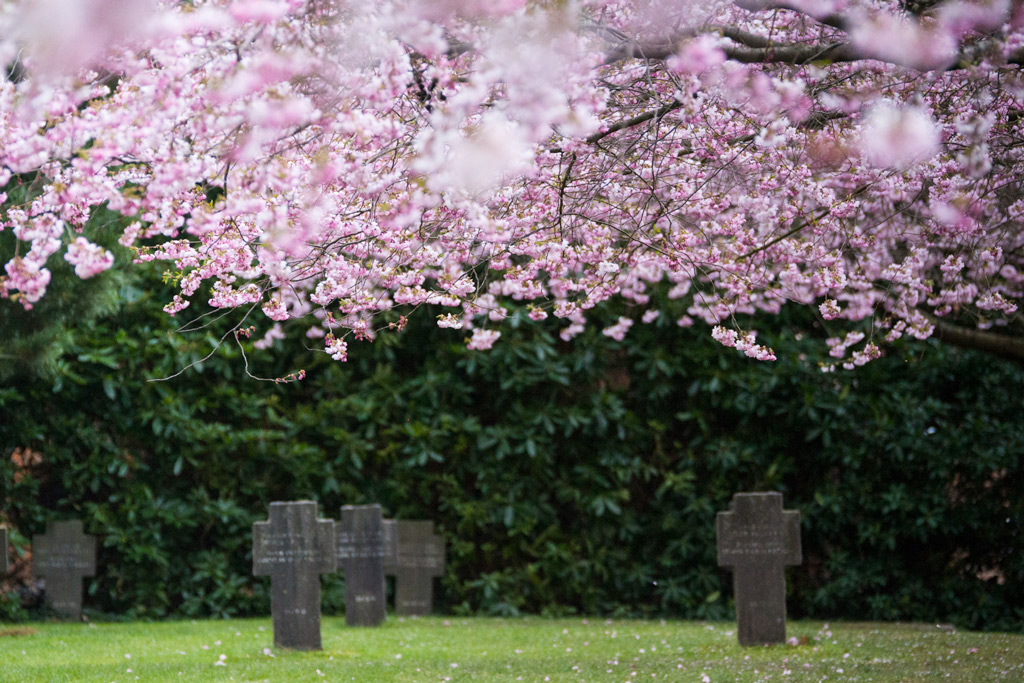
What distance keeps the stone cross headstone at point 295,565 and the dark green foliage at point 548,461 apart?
303cm

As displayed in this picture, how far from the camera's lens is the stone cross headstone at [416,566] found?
973cm

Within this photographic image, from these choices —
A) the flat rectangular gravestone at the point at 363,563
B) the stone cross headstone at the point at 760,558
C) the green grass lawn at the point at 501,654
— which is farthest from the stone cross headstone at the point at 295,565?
the stone cross headstone at the point at 760,558

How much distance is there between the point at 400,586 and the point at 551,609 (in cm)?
160

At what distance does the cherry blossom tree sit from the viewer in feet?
11.3

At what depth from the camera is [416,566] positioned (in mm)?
9773

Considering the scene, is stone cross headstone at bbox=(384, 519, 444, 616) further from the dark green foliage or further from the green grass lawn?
the green grass lawn

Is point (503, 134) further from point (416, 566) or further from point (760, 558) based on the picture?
point (416, 566)

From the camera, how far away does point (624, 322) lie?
27.5ft

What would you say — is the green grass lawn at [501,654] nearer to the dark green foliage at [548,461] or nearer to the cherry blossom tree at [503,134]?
the dark green foliage at [548,461]

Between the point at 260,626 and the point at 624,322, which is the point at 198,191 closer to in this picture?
the point at 624,322

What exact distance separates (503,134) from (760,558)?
4.65 meters

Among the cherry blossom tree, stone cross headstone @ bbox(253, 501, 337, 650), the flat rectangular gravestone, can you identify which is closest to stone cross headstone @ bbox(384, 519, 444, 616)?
the flat rectangular gravestone

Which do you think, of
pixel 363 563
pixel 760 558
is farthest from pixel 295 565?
pixel 760 558

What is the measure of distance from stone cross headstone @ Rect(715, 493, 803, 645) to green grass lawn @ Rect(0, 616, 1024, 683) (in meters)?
0.19
